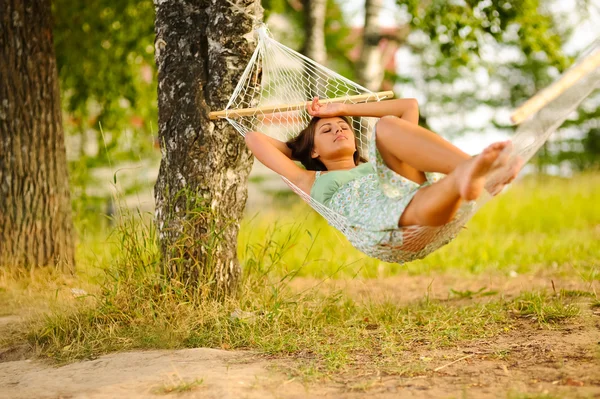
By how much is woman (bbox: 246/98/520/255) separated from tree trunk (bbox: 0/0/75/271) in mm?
1832

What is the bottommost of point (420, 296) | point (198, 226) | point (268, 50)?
point (420, 296)

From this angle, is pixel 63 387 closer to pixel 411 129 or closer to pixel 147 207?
pixel 411 129

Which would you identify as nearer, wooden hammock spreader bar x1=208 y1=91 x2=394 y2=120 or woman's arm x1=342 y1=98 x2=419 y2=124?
woman's arm x1=342 y1=98 x2=419 y2=124

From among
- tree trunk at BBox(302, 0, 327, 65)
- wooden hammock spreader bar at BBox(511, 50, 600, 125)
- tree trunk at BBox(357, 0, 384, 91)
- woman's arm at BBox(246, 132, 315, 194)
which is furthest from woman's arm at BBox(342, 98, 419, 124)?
tree trunk at BBox(357, 0, 384, 91)

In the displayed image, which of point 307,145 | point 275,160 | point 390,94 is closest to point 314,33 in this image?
point 390,94

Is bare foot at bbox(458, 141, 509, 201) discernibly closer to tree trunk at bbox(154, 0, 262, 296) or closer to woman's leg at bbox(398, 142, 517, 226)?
woman's leg at bbox(398, 142, 517, 226)

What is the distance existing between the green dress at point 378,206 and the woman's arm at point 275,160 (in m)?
0.19

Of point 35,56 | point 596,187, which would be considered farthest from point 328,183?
point 596,187

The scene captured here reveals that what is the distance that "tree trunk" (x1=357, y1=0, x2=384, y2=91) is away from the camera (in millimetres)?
6891

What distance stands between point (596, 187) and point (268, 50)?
6.05 m

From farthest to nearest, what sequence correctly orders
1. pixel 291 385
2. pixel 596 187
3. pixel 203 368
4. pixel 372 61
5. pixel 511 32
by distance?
pixel 511 32 → pixel 596 187 → pixel 372 61 → pixel 203 368 → pixel 291 385

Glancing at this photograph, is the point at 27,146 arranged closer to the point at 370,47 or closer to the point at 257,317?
the point at 257,317

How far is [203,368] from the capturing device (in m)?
2.52

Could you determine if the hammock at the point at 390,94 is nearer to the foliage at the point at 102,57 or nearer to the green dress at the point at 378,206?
the green dress at the point at 378,206
